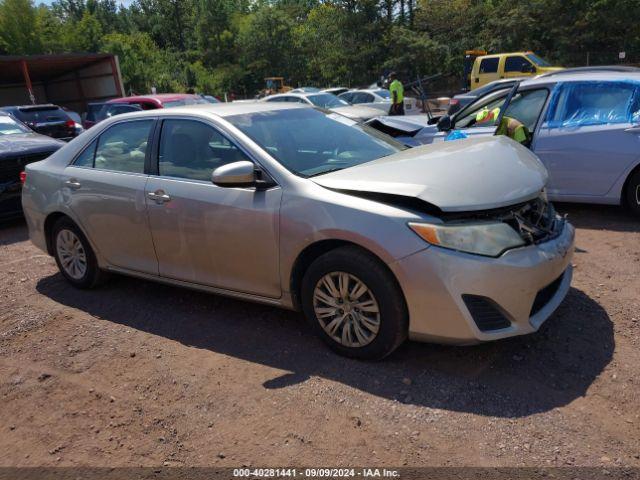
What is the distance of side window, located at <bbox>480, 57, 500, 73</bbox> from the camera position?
21.0 metres

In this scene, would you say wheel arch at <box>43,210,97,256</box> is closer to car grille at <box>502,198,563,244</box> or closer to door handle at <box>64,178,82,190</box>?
door handle at <box>64,178,82,190</box>

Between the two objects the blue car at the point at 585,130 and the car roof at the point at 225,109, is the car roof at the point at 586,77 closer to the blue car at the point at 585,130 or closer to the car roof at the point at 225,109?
the blue car at the point at 585,130

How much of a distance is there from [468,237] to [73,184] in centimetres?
339

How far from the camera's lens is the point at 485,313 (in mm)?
3070

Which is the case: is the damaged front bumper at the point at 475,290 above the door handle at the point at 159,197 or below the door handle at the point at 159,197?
below

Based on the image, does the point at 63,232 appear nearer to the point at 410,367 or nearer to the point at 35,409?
the point at 35,409

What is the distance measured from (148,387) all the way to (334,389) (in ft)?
3.82

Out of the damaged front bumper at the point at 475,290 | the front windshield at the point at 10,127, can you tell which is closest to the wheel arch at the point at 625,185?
the damaged front bumper at the point at 475,290

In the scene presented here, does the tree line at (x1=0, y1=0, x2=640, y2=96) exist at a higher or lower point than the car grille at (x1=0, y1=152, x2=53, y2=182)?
higher

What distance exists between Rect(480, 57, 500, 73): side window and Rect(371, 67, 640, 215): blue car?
15525 mm

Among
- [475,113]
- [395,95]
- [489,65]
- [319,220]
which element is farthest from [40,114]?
[489,65]

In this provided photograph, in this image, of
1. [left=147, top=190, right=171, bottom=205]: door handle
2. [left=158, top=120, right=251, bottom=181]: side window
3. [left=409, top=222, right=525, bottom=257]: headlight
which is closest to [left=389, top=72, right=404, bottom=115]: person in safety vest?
[left=158, top=120, right=251, bottom=181]: side window

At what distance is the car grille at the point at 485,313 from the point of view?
9.94 ft

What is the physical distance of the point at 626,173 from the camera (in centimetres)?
574
